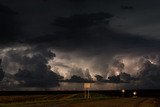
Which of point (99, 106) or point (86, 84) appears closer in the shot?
point (99, 106)

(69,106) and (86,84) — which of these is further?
(86,84)

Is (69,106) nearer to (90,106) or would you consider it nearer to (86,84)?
(90,106)

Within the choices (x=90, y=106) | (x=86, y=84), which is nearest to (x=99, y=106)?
(x=90, y=106)

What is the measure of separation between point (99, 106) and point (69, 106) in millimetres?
6363

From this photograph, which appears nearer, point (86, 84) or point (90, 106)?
point (90, 106)

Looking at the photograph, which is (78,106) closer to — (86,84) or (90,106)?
(90,106)

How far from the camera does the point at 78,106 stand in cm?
7894

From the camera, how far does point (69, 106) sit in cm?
7819

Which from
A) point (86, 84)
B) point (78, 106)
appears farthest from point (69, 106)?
point (86, 84)

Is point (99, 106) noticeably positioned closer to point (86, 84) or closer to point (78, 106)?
point (78, 106)

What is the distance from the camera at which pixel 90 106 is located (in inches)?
3137

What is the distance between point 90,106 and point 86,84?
4825 cm

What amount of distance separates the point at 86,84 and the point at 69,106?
49.9 metres

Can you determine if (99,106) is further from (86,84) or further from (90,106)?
(86,84)
